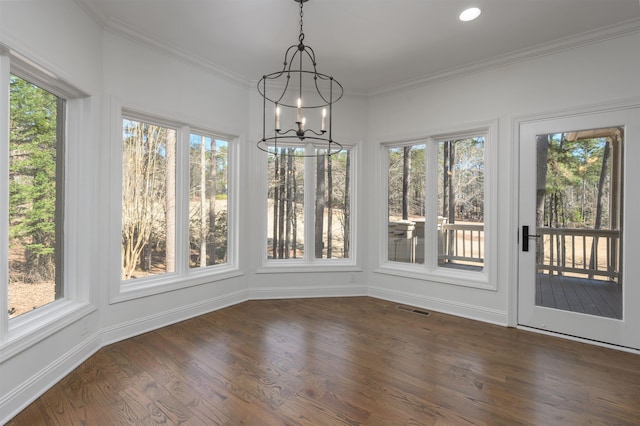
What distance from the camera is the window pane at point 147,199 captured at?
3.19 meters

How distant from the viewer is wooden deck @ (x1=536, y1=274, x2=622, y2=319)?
9.73 ft

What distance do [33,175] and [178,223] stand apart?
4.69 ft

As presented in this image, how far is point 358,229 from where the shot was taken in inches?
179

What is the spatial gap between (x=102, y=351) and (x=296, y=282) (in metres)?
2.26

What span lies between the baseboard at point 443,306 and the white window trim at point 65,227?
10.7ft

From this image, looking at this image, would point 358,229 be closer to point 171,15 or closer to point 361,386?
point 361,386

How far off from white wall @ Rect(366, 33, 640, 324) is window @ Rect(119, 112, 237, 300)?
2.03m

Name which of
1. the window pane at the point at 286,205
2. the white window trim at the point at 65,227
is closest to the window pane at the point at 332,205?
the window pane at the point at 286,205

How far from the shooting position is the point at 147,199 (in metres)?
3.35

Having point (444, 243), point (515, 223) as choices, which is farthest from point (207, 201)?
point (515, 223)

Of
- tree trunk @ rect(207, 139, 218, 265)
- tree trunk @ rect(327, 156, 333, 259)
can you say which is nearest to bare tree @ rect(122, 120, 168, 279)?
tree trunk @ rect(207, 139, 218, 265)

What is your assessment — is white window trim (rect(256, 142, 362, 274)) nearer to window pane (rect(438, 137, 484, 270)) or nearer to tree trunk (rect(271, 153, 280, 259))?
tree trunk (rect(271, 153, 280, 259))

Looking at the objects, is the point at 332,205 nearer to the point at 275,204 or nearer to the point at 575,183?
the point at 275,204

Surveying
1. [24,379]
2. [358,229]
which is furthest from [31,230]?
[358,229]
